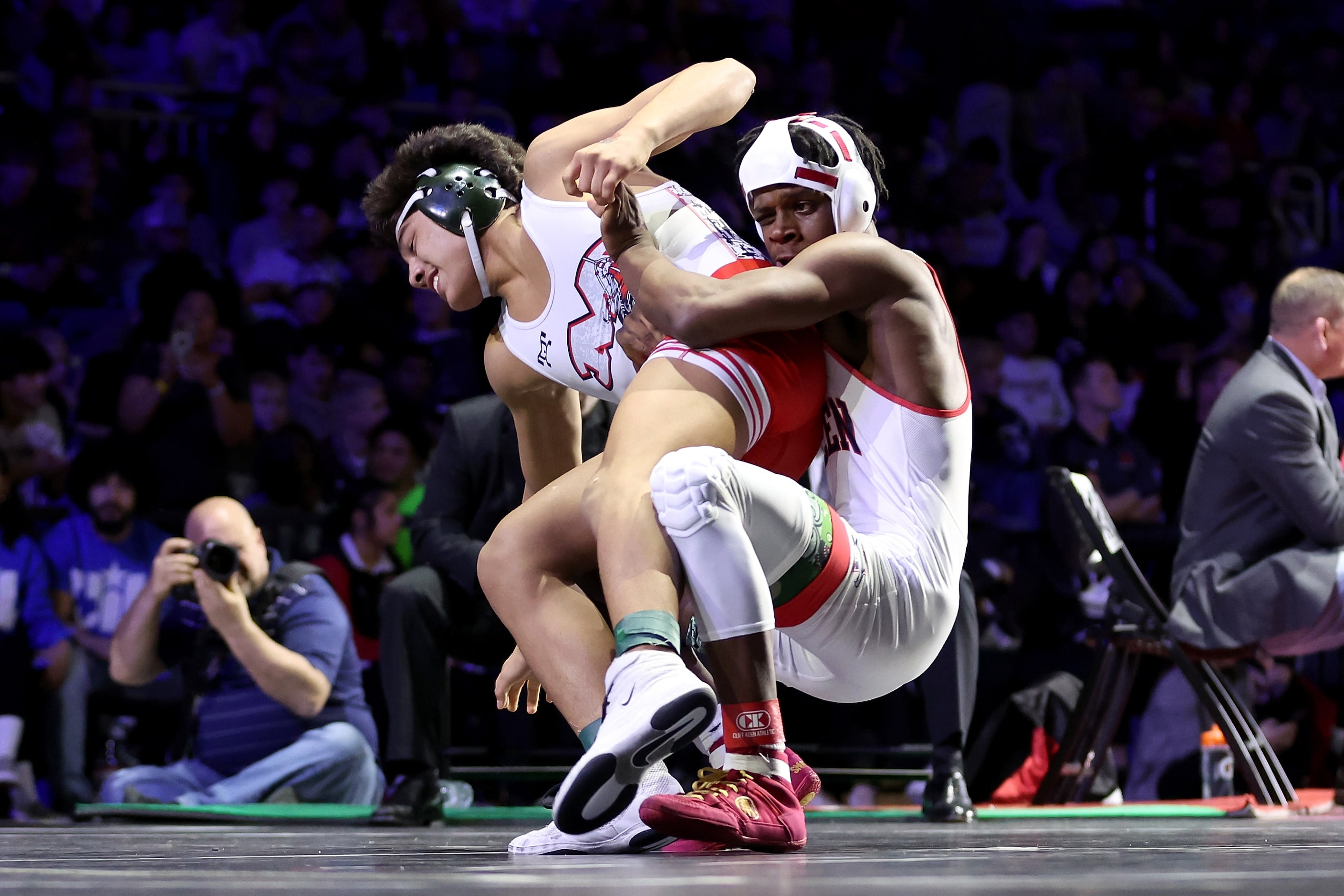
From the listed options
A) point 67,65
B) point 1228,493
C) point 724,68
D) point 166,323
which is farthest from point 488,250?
point 67,65

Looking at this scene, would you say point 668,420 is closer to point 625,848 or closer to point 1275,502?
point 625,848

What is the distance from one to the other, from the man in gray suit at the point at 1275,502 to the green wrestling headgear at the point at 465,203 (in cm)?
241

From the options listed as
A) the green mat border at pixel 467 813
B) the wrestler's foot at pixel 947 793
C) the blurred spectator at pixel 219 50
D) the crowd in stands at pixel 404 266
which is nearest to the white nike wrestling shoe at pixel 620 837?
the green mat border at pixel 467 813

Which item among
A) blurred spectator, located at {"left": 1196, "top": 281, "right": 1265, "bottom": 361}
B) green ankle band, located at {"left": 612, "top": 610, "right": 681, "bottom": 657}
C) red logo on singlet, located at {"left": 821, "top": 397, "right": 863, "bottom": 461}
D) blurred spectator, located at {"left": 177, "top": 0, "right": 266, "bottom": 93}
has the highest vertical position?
blurred spectator, located at {"left": 177, "top": 0, "right": 266, "bottom": 93}

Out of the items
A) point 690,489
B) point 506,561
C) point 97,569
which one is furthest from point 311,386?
point 690,489

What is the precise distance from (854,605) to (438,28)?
609cm

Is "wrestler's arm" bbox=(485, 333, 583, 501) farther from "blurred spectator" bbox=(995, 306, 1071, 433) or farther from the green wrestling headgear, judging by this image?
"blurred spectator" bbox=(995, 306, 1071, 433)

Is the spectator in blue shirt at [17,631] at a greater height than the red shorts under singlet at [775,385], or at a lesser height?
lesser

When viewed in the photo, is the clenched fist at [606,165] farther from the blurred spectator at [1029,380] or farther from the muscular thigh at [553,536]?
the blurred spectator at [1029,380]

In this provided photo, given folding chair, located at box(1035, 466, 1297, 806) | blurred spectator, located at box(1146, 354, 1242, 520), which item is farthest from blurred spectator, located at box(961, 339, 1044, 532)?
folding chair, located at box(1035, 466, 1297, 806)

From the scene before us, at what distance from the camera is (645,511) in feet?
6.83

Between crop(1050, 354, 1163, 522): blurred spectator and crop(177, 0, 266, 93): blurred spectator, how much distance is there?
3959 mm

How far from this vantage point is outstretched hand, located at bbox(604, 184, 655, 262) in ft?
7.64

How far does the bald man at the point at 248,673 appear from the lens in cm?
437
